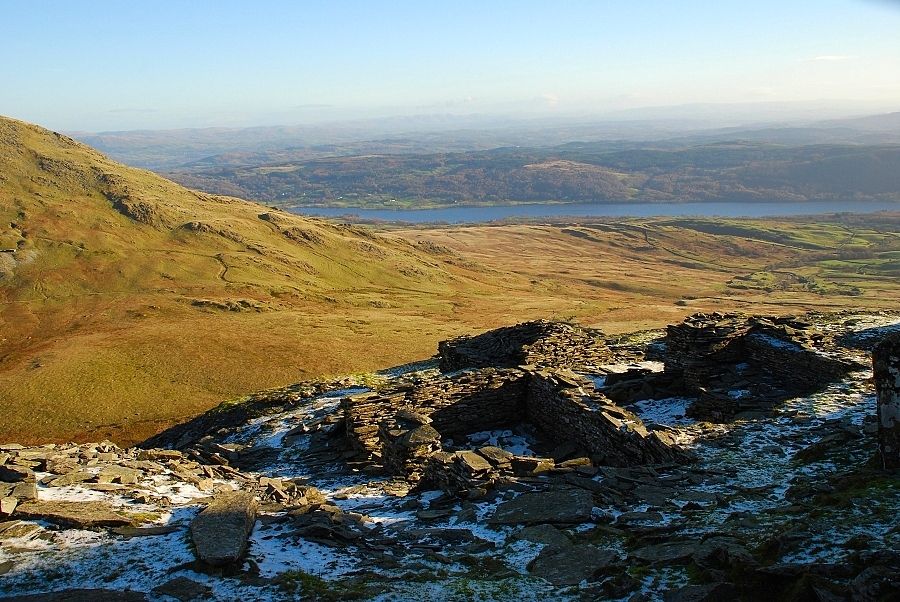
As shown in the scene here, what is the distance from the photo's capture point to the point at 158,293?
6738 centimetres

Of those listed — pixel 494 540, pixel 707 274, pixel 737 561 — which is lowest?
pixel 707 274

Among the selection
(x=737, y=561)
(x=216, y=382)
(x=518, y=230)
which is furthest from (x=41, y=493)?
(x=518, y=230)

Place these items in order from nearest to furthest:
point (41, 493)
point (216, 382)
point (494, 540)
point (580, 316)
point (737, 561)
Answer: point (737, 561) < point (494, 540) < point (41, 493) < point (216, 382) < point (580, 316)

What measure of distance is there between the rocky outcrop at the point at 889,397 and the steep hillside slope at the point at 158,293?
1353 inches

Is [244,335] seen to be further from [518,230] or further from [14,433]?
[518,230]

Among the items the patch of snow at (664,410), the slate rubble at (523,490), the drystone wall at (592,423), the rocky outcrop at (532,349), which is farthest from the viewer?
the rocky outcrop at (532,349)

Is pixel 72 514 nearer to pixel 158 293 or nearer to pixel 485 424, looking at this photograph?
pixel 485 424

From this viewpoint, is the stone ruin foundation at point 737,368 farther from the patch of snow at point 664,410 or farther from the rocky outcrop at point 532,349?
the rocky outcrop at point 532,349

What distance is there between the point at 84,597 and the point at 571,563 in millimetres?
7807

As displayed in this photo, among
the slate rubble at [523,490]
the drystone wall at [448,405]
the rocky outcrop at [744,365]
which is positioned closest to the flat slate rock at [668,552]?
the slate rubble at [523,490]

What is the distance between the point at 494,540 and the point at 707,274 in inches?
5075

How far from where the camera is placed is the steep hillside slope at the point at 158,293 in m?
40.7

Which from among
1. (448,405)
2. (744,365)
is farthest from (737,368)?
(448,405)

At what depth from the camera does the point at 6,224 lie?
2958 inches
